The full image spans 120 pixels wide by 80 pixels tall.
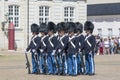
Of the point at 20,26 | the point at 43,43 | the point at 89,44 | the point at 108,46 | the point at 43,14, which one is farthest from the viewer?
the point at 43,14

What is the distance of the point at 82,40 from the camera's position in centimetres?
2219

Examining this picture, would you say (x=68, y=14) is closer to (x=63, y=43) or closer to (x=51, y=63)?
(x=51, y=63)

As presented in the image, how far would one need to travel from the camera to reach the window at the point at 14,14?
1873 inches

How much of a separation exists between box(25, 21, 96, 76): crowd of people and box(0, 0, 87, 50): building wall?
2401 centimetres

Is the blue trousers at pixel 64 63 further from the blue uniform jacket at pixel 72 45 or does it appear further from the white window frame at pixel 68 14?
the white window frame at pixel 68 14

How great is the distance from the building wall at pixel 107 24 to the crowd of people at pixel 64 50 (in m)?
34.7

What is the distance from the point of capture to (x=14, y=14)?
47.7 metres

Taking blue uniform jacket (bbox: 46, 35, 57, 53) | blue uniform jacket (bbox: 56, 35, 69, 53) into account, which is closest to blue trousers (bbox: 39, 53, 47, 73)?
blue uniform jacket (bbox: 46, 35, 57, 53)

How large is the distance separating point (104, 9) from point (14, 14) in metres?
18.8

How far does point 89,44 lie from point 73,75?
1.45 metres

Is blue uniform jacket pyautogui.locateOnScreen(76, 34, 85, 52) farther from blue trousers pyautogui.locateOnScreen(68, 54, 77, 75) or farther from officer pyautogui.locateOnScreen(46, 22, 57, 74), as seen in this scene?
officer pyautogui.locateOnScreen(46, 22, 57, 74)

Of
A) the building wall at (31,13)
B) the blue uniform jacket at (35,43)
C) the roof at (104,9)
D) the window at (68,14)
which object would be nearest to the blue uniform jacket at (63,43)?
the blue uniform jacket at (35,43)

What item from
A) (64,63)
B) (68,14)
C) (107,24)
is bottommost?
(64,63)

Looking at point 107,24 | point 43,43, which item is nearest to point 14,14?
point 107,24
